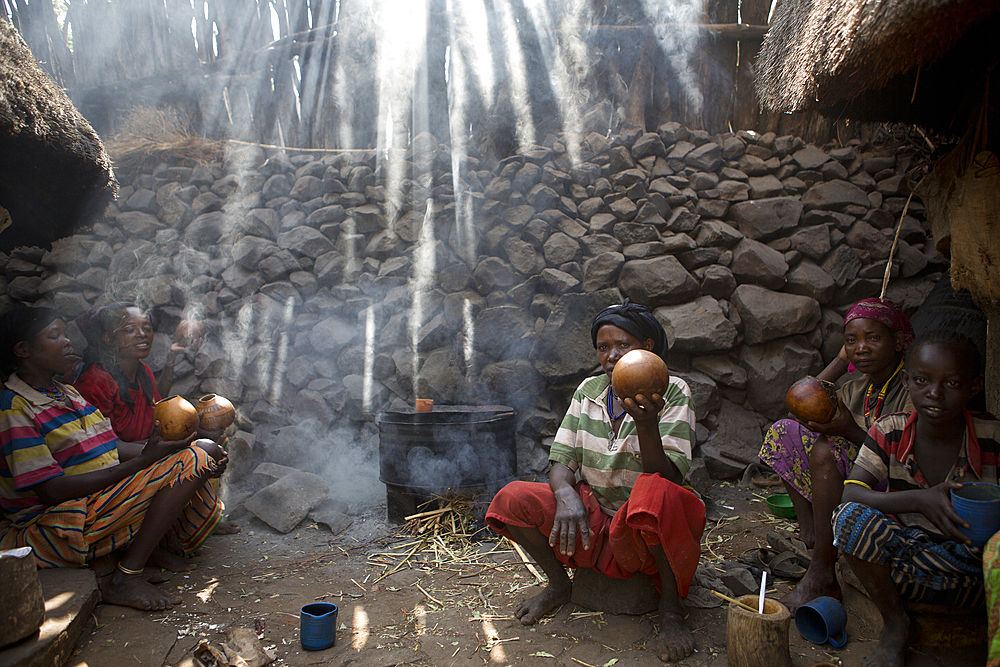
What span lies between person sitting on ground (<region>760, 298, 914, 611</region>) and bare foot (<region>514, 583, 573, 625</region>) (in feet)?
3.07

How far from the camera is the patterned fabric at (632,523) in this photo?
2113 mm

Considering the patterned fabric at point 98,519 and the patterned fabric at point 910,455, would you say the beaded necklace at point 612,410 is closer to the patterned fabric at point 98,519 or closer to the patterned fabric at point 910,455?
the patterned fabric at point 910,455

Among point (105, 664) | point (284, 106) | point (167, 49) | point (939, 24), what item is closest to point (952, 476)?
point (939, 24)

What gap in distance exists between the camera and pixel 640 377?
81.6 inches

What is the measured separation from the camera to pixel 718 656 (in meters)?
2.16

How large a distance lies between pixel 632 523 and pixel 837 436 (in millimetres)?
1069

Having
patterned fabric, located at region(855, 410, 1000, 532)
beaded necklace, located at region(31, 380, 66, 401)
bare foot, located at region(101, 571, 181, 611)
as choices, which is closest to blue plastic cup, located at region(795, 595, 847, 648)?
patterned fabric, located at region(855, 410, 1000, 532)

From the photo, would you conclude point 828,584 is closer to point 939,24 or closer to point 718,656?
point 718,656

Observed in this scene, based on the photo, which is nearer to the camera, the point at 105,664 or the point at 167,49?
the point at 105,664

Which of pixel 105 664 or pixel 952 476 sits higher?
pixel 952 476

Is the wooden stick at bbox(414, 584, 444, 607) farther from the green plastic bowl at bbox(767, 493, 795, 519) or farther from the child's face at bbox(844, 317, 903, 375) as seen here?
the child's face at bbox(844, 317, 903, 375)

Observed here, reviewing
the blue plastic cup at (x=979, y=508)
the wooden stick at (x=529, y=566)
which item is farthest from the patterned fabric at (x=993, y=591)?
the wooden stick at (x=529, y=566)

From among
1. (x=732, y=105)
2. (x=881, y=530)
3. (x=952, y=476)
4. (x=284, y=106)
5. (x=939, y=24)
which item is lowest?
(x=881, y=530)

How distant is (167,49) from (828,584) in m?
7.40
